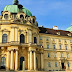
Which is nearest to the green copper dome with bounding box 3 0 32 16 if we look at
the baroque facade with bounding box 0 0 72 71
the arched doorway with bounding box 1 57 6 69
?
the baroque facade with bounding box 0 0 72 71

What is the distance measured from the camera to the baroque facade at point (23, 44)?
38.2m

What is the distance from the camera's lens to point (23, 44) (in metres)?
38.9

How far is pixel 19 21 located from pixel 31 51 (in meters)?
8.85

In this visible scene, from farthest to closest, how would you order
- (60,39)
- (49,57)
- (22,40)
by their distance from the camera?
1. (60,39)
2. (49,57)
3. (22,40)

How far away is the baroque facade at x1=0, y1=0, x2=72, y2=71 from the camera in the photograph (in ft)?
125

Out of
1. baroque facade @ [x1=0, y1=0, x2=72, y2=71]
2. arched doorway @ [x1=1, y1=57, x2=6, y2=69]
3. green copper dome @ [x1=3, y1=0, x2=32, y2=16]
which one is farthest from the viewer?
green copper dome @ [x1=3, y1=0, x2=32, y2=16]

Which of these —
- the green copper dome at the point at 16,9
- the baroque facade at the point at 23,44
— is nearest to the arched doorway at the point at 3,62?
the baroque facade at the point at 23,44

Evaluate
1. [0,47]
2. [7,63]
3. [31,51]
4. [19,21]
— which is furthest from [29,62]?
[19,21]

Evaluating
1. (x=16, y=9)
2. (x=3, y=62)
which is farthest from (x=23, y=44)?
(x=16, y=9)

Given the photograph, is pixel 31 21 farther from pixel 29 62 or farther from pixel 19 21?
pixel 29 62

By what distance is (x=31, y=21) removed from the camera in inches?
1711

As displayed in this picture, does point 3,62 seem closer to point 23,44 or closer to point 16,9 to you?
point 23,44

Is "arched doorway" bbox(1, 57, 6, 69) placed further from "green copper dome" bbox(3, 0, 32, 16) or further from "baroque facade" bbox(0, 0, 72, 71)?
"green copper dome" bbox(3, 0, 32, 16)

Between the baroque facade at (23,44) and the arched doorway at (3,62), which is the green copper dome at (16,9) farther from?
the arched doorway at (3,62)
